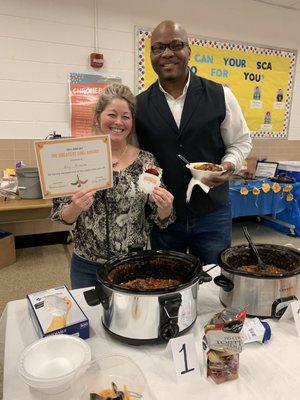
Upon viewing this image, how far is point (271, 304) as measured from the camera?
97 cm

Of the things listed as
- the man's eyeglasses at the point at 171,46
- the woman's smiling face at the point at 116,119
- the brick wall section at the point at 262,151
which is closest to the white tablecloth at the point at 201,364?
the woman's smiling face at the point at 116,119

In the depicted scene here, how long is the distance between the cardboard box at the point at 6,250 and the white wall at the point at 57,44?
103 centimetres

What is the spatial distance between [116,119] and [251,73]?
3.55m

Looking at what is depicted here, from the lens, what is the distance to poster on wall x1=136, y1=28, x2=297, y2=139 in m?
3.75

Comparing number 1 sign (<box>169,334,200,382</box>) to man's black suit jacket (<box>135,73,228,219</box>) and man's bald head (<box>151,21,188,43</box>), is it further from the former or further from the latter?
man's bald head (<box>151,21,188,43</box>)

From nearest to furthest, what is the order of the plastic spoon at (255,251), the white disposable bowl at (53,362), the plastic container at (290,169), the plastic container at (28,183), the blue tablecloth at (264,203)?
the white disposable bowl at (53,362)
the plastic spoon at (255,251)
the plastic container at (28,183)
the blue tablecloth at (264,203)
the plastic container at (290,169)

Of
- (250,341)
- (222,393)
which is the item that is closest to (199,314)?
(250,341)

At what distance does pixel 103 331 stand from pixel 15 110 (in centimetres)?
292

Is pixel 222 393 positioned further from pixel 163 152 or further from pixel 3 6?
pixel 3 6

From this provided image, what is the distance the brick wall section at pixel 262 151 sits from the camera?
3359mm

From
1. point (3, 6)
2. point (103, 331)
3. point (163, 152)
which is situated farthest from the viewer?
point (3, 6)

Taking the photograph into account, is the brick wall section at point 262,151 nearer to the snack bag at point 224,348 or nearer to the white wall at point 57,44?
the white wall at point 57,44

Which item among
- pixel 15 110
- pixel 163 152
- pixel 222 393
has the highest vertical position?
pixel 15 110

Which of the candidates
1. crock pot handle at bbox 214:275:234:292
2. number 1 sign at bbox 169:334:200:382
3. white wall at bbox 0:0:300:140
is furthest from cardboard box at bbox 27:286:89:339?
white wall at bbox 0:0:300:140
